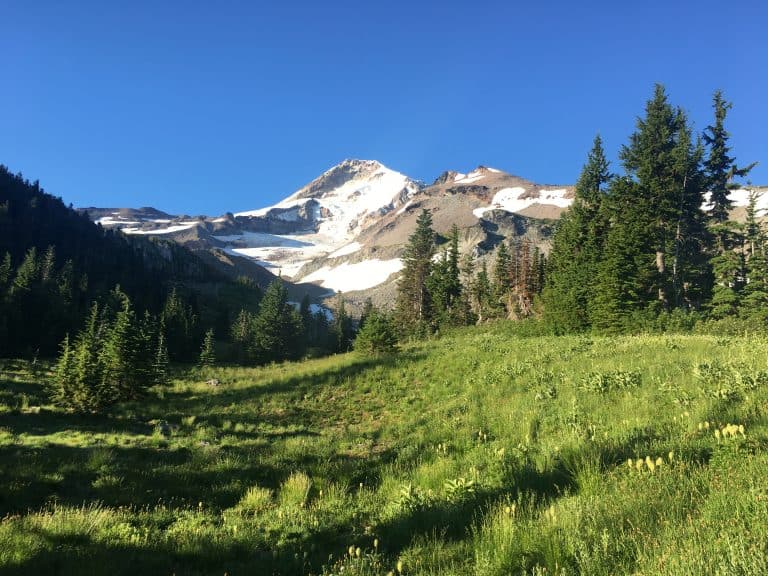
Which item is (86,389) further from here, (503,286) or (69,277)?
(69,277)

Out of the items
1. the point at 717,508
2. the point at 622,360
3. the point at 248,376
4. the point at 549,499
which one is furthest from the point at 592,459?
the point at 248,376

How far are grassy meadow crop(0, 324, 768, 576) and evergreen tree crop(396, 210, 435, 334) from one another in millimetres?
53235

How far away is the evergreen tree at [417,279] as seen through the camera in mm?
68875

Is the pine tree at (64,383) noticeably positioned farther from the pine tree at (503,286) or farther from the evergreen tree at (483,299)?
the pine tree at (503,286)

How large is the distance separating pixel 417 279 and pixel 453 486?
63306 millimetres

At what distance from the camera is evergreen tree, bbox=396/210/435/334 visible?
6888 cm

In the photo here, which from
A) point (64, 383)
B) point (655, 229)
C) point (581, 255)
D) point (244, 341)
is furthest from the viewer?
point (244, 341)

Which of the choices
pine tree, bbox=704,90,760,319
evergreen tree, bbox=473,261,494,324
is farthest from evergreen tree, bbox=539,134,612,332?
evergreen tree, bbox=473,261,494,324

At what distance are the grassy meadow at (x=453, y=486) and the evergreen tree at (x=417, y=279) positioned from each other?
175ft

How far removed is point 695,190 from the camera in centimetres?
3828

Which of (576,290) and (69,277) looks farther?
(69,277)

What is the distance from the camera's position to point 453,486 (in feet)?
20.4

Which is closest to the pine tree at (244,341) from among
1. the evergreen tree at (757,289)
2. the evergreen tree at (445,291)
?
the evergreen tree at (445,291)

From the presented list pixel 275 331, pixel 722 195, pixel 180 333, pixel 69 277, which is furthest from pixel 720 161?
pixel 69 277
